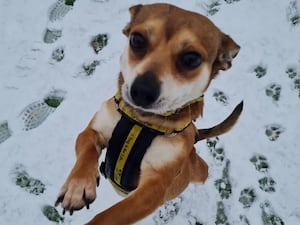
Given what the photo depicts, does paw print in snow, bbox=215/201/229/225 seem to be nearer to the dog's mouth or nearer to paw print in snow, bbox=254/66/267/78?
paw print in snow, bbox=254/66/267/78

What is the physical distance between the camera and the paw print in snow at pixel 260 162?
4.58 m

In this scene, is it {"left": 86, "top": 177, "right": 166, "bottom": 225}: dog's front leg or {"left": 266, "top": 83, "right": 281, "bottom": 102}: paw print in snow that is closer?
{"left": 86, "top": 177, "right": 166, "bottom": 225}: dog's front leg

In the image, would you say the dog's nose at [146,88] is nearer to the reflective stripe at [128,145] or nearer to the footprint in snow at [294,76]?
the reflective stripe at [128,145]

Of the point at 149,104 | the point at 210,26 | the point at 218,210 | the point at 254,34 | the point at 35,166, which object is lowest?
the point at 218,210

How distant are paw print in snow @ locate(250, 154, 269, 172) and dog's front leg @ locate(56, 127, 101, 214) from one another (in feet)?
7.46

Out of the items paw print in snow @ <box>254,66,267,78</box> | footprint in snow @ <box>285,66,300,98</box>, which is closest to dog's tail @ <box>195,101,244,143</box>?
paw print in snow @ <box>254,66,267,78</box>

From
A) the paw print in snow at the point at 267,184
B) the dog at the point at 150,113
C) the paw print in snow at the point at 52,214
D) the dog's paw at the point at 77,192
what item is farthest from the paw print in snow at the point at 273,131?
the dog's paw at the point at 77,192

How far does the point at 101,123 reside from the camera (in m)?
3.15

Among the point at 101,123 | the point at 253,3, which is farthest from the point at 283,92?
the point at 101,123

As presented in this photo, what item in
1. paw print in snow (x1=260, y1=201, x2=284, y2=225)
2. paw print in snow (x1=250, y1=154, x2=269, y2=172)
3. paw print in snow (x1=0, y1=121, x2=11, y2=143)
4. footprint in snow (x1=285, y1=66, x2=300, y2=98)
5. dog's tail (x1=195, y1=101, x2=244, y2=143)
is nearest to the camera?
dog's tail (x1=195, y1=101, x2=244, y2=143)

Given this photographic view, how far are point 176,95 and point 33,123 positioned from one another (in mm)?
2340

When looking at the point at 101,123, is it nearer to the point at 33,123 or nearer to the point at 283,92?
the point at 33,123

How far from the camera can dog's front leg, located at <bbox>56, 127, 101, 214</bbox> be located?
262cm

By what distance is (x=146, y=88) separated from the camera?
2.55 metres
